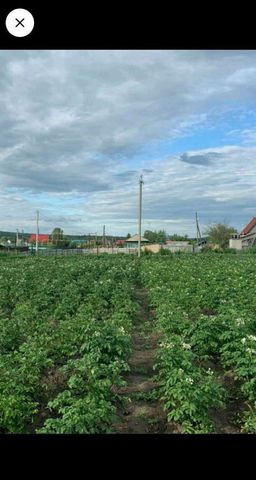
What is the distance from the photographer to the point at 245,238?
6825cm

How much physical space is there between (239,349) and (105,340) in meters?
1.78

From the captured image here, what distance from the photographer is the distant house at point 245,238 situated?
210 feet

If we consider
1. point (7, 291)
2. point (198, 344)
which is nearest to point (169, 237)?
point (7, 291)

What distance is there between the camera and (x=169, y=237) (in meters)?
99.0

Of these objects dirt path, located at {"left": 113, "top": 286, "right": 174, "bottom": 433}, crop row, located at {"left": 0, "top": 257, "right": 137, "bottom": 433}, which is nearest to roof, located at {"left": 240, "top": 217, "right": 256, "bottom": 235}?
crop row, located at {"left": 0, "top": 257, "right": 137, "bottom": 433}

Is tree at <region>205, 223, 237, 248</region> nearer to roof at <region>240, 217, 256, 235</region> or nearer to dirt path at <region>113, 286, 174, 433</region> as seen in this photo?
roof at <region>240, 217, 256, 235</region>
